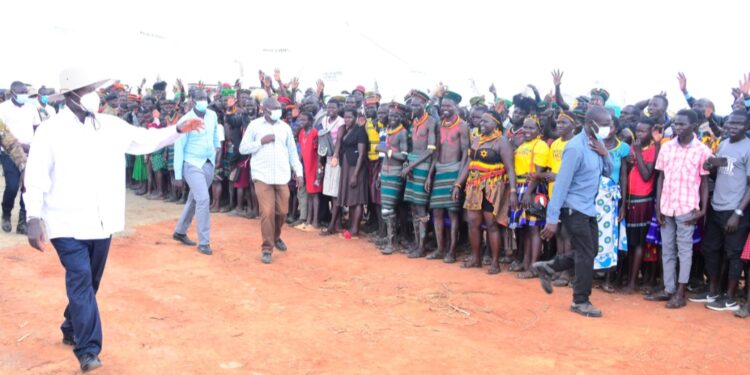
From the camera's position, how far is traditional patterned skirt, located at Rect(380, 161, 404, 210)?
26.8 ft

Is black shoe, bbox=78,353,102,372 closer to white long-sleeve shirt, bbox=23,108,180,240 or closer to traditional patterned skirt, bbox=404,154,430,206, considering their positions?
white long-sleeve shirt, bbox=23,108,180,240

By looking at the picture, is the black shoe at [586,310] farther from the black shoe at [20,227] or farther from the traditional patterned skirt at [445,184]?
the black shoe at [20,227]

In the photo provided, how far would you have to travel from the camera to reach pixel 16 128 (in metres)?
8.80

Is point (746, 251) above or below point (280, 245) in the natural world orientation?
above

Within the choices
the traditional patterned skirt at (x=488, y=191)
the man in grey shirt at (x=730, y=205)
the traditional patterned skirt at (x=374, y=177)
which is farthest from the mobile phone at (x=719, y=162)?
the traditional patterned skirt at (x=374, y=177)

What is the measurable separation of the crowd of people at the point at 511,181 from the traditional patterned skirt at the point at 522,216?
0.02 metres

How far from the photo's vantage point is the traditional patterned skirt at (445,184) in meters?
7.62

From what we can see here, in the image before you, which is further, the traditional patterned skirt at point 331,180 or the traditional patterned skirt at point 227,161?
the traditional patterned skirt at point 227,161

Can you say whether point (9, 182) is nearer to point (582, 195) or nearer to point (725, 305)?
point (582, 195)

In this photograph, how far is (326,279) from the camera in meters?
6.91

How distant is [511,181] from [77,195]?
4505mm

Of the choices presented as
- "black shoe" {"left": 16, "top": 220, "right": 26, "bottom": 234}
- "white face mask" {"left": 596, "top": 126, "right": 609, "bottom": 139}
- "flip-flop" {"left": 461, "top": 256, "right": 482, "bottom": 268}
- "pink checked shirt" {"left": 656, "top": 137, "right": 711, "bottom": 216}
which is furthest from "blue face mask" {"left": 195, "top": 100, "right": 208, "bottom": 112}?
"pink checked shirt" {"left": 656, "top": 137, "right": 711, "bottom": 216}

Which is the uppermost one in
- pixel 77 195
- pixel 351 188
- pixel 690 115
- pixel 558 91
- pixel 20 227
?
pixel 558 91

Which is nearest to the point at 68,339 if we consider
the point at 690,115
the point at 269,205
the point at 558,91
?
Result: the point at 269,205
